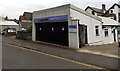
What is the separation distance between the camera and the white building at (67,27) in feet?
37.1

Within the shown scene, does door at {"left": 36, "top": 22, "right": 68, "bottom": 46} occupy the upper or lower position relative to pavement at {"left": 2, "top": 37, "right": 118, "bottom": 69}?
upper

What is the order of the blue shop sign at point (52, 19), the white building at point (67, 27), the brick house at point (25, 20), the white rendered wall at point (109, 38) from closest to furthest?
the white building at point (67, 27) → the blue shop sign at point (52, 19) → the white rendered wall at point (109, 38) → the brick house at point (25, 20)

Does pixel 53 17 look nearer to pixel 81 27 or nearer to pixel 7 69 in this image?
pixel 81 27

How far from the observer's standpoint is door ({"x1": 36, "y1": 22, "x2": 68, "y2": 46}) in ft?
40.4

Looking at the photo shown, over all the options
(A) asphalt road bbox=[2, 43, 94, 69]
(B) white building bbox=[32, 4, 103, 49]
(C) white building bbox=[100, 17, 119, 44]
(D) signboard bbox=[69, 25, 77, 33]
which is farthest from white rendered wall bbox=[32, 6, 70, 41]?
(C) white building bbox=[100, 17, 119, 44]

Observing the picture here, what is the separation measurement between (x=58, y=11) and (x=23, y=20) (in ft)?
111

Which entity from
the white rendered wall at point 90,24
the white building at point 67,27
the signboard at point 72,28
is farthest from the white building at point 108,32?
the signboard at point 72,28

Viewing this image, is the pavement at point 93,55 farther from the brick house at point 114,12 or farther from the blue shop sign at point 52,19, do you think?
the brick house at point 114,12

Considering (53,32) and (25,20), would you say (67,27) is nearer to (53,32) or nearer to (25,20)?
(53,32)

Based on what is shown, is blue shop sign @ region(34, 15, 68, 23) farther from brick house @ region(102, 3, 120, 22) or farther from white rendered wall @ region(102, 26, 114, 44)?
brick house @ region(102, 3, 120, 22)

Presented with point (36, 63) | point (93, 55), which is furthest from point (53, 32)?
point (36, 63)

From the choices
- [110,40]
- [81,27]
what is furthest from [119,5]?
[81,27]

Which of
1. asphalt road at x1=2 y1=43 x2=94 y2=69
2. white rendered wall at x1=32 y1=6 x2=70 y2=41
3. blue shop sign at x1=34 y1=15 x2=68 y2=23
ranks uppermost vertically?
white rendered wall at x1=32 y1=6 x2=70 y2=41

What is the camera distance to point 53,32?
44.5ft
